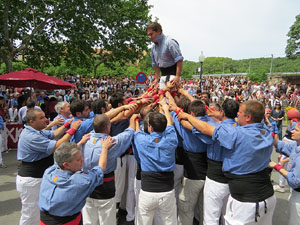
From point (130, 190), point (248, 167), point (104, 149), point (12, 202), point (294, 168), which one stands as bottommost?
point (12, 202)

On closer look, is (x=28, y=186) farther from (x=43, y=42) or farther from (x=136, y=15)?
(x=136, y=15)

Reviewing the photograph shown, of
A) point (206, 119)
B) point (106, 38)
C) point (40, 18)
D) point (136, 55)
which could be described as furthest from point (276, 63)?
point (206, 119)

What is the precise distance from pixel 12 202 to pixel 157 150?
Result: 4.15 metres

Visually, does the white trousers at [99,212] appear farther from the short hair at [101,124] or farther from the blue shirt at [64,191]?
the short hair at [101,124]

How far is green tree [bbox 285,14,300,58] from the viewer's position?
35844mm

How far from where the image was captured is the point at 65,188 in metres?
2.39

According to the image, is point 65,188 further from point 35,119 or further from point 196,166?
point 196,166

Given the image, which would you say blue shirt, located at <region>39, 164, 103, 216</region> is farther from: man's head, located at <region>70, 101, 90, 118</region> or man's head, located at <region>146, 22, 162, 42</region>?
man's head, located at <region>146, 22, 162, 42</region>

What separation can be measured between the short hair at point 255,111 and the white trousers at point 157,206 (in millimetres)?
1522

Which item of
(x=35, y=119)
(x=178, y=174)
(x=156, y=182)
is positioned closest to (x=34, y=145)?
(x=35, y=119)

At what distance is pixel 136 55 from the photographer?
23.4 metres

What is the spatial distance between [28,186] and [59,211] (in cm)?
154

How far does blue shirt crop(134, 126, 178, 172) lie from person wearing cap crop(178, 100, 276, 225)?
0.63 metres

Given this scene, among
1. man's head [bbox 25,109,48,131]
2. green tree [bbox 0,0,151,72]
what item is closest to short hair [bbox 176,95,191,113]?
man's head [bbox 25,109,48,131]
